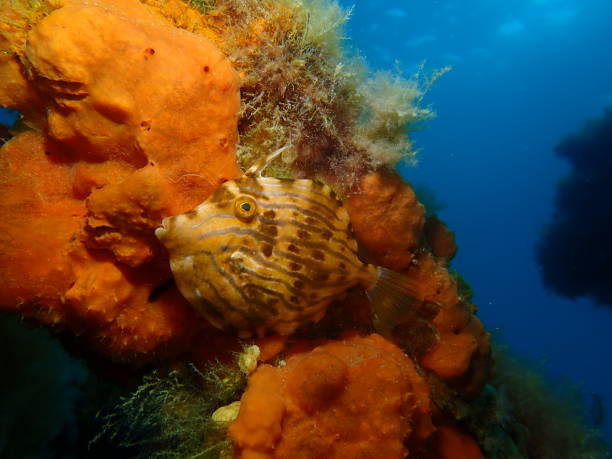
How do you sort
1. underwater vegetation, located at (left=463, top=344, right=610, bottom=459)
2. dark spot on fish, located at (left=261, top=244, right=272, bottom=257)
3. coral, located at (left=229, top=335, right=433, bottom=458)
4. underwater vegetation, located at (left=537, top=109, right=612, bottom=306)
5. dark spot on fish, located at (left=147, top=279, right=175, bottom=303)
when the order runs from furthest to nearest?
underwater vegetation, located at (left=537, top=109, right=612, bottom=306), underwater vegetation, located at (left=463, top=344, right=610, bottom=459), dark spot on fish, located at (left=147, top=279, right=175, bottom=303), dark spot on fish, located at (left=261, top=244, right=272, bottom=257), coral, located at (left=229, top=335, right=433, bottom=458)

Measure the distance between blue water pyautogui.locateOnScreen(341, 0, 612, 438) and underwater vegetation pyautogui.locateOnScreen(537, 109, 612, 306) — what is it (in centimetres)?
113

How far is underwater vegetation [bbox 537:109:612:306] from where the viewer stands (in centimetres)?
1227

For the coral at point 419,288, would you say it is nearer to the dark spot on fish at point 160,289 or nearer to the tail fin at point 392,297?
the tail fin at point 392,297

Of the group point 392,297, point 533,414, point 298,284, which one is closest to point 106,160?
point 298,284

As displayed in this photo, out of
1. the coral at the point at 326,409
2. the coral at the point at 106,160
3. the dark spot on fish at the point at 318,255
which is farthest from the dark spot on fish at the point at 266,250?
the coral at the point at 326,409

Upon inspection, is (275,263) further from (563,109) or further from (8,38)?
(563,109)

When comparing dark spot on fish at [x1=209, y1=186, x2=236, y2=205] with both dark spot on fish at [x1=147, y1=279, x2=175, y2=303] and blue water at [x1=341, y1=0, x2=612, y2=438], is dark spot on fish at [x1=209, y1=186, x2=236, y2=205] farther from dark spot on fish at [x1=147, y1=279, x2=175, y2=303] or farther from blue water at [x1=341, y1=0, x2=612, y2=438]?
blue water at [x1=341, y1=0, x2=612, y2=438]

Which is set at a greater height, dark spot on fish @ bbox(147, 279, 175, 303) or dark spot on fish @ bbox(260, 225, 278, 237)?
dark spot on fish @ bbox(260, 225, 278, 237)

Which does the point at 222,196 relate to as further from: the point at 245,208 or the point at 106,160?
the point at 106,160

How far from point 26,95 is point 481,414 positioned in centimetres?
576

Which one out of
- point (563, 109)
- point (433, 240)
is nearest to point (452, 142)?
point (563, 109)

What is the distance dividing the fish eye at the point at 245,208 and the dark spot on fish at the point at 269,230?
0.13 meters

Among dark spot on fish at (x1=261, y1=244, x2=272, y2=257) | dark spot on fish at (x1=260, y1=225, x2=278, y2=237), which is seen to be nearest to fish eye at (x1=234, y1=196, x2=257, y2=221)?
dark spot on fish at (x1=260, y1=225, x2=278, y2=237)

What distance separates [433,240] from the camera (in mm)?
4840
